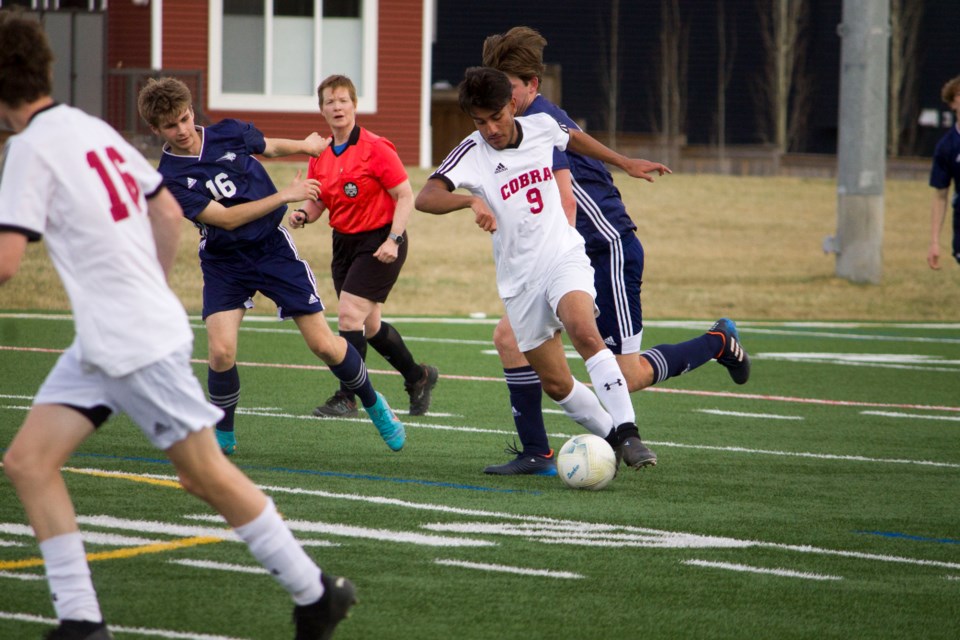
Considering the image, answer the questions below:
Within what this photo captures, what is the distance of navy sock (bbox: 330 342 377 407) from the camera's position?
8438mm

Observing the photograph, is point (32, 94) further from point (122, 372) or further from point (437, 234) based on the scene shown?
point (437, 234)

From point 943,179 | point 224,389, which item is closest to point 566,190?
point 224,389

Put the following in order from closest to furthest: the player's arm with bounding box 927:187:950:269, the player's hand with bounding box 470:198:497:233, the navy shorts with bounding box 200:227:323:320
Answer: the player's hand with bounding box 470:198:497:233
the navy shorts with bounding box 200:227:323:320
the player's arm with bounding box 927:187:950:269

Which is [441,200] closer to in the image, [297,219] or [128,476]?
[297,219]

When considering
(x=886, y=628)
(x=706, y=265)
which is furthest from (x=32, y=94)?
(x=706, y=265)

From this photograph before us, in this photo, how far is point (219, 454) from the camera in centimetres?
440

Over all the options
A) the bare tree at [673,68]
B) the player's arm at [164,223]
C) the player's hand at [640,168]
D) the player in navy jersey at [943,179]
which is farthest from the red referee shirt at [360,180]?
the bare tree at [673,68]

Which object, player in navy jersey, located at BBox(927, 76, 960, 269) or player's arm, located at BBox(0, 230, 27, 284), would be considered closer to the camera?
player's arm, located at BBox(0, 230, 27, 284)

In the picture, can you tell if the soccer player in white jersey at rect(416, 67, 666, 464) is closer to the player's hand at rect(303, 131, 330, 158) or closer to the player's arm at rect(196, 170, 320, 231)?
the player's arm at rect(196, 170, 320, 231)

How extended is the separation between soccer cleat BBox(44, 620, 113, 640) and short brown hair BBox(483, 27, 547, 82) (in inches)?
167

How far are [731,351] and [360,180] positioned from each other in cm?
264

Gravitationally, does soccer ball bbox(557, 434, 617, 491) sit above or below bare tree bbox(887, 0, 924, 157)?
below

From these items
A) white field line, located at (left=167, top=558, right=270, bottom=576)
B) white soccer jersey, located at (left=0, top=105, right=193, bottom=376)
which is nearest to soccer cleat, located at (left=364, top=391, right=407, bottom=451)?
white field line, located at (left=167, top=558, right=270, bottom=576)

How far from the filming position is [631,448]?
24.0ft
